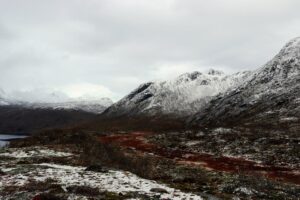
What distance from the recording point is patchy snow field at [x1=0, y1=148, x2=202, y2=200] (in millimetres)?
26219

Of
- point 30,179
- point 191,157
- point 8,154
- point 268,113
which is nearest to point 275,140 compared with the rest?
point 191,157

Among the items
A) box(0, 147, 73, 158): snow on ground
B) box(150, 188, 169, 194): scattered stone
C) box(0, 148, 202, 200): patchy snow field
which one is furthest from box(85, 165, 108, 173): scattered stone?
box(0, 147, 73, 158): snow on ground

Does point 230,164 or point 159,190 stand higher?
point 230,164

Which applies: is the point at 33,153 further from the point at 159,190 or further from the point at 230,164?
the point at 230,164

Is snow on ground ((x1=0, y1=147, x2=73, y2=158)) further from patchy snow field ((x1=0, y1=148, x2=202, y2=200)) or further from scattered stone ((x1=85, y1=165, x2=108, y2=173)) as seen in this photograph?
scattered stone ((x1=85, y1=165, x2=108, y2=173))

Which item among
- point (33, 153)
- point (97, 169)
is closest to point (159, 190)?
point (97, 169)

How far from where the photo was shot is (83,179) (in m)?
28.7

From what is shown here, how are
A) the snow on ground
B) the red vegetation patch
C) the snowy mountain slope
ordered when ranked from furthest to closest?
1. the snowy mountain slope
2. the red vegetation patch
3. the snow on ground

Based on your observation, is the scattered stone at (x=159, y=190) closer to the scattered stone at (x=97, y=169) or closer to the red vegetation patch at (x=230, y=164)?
the scattered stone at (x=97, y=169)

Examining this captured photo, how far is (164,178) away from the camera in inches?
1506

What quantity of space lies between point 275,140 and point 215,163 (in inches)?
745

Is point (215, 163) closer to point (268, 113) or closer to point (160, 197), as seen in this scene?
point (160, 197)

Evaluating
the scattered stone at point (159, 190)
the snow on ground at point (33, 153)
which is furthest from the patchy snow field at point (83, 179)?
the snow on ground at point (33, 153)

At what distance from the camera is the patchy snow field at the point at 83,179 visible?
2622cm
